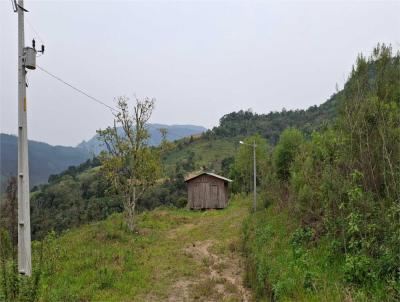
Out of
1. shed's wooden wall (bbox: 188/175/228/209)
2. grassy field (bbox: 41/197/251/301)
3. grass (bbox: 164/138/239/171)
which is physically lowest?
grassy field (bbox: 41/197/251/301)

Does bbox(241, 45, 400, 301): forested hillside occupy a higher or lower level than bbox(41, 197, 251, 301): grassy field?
higher

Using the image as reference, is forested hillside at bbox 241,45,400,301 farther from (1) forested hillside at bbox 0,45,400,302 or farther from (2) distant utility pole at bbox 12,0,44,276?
(2) distant utility pole at bbox 12,0,44,276

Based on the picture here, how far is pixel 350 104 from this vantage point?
7.56m

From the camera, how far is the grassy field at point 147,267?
791cm

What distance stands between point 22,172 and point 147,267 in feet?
16.3

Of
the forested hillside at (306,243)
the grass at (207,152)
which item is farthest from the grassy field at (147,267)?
the grass at (207,152)

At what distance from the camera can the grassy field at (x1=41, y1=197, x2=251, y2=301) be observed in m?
7.91

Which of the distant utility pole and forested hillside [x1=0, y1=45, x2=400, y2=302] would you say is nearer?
forested hillside [x1=0, y1=45, x2=400, y2=302]

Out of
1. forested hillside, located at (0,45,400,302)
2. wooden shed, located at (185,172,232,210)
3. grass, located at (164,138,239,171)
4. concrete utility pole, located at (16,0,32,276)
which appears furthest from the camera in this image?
grass, located at (164,138,239,171)

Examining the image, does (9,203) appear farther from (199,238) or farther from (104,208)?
(104,208)

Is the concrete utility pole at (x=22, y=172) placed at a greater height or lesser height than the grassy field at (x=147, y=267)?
greater

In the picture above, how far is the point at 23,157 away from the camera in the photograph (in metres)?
6.73

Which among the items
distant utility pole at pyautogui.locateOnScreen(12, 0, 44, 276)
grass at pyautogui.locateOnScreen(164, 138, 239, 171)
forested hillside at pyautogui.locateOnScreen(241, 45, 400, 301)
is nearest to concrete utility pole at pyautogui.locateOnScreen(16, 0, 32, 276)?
distant utility pole at pyautogui.locateOnScreen(12, 0, 44, 276)

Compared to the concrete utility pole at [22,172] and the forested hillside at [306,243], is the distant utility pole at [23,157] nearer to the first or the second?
the concrete utility pole at [22,172]
